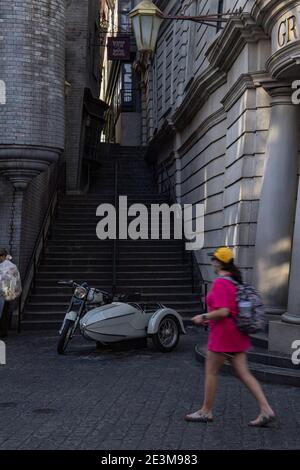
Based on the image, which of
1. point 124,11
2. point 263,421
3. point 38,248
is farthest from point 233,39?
point 124,11

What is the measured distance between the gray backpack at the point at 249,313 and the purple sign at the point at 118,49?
24977mm

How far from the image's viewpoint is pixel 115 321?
10.4 m

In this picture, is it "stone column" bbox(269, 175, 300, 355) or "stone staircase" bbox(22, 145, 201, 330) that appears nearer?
"stone column" bbox(269, 175, 300, 355)

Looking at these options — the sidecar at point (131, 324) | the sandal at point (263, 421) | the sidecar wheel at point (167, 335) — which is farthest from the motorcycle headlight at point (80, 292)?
the sandal at point (263, 421)

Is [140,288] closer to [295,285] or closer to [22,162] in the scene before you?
[22,162]

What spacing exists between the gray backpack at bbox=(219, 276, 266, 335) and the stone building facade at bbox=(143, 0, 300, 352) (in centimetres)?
287

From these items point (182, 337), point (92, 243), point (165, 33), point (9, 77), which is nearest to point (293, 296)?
point (182, 337)

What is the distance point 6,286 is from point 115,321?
2.83 metres

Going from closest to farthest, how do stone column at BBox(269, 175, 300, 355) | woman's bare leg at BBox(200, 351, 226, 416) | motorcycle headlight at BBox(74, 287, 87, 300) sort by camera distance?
woman's bare leg at BBox(200, 351, 226, 416) < stone column at BBox(269, 175, 300, 355) < motorcycle headlight at BBox(74, 287, 87, 300)

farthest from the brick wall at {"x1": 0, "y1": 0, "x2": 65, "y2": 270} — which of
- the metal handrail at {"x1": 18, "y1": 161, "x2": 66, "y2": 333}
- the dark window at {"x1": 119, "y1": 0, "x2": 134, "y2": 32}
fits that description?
the dark window at {"x1": 119, "y1": 0, "x2": 134, "y2": 32}

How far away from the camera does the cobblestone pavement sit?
19.0 ft

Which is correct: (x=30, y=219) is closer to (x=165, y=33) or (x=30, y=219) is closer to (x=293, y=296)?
(x=293, y=296)

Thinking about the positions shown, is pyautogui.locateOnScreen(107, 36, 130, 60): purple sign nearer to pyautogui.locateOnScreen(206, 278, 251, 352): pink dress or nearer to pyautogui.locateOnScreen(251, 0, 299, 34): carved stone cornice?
pyautogui.locateOnScreen(251, 0, 299, 34): carved stone cornice

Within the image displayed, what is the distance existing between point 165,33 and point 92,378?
19.1m
